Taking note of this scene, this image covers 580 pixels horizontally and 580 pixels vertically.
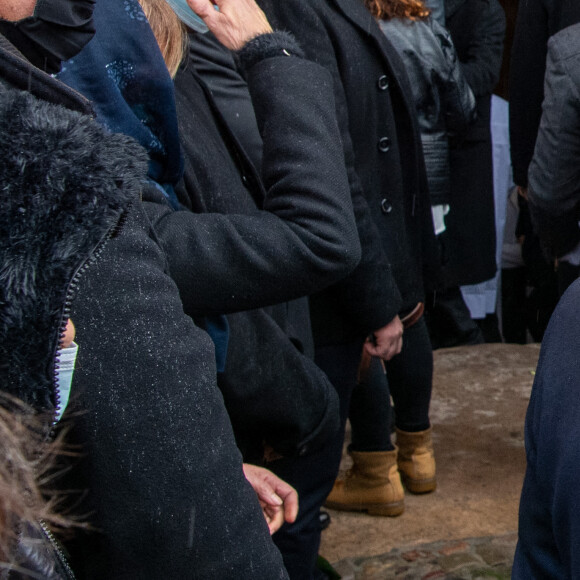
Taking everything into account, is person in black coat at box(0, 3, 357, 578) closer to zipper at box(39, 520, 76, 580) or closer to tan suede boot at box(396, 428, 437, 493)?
zipper at box(39, 520, 76, 580)

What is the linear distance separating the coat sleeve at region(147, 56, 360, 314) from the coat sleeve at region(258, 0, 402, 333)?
0.73 m

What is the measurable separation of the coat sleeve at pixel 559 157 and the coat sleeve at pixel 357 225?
52cm

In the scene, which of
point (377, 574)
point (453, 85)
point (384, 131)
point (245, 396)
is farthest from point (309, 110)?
point (453, 85)

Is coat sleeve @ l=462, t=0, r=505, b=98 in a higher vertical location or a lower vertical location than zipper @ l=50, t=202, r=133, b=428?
lower

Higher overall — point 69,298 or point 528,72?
point 69,298

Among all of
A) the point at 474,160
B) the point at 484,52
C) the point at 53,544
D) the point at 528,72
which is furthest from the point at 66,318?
the point at 474,160

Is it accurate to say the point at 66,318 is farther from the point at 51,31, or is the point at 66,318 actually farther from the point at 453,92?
the point at 453,92

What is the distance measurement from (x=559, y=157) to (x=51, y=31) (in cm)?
157

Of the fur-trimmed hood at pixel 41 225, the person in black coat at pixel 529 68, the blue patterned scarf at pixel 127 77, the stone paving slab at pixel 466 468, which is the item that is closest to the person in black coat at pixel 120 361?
the fur-trimmed hood at pixel 41 225

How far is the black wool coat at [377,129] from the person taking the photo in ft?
6.61

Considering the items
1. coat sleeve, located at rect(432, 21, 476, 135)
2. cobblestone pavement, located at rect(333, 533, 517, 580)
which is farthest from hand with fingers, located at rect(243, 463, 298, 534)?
coat sleeve, located at rect(432, 21, 476, 135)

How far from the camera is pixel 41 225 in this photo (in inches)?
28.2

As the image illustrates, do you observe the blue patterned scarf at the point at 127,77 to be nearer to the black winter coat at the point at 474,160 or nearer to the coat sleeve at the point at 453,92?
the coat sleeve at the point at 453,92

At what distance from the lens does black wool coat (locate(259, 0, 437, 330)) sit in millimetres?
2016
